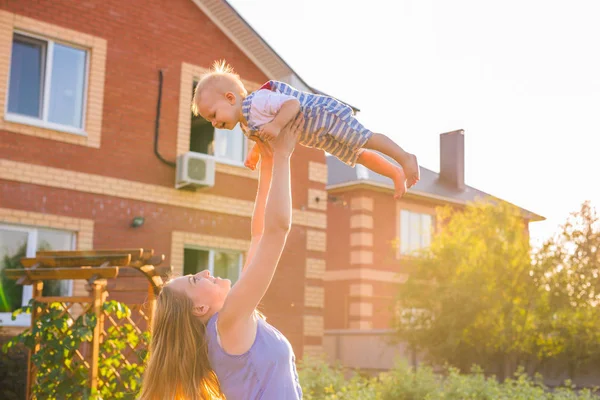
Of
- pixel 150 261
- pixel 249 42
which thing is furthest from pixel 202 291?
pixel 249 42

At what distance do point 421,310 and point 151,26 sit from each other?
30.6ft

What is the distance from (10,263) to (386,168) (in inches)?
356

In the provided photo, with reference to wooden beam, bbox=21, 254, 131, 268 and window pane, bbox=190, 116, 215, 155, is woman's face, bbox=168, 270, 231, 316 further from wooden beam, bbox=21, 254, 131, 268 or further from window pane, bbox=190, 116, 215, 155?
window pane, bbox=190, 116, 215, 155

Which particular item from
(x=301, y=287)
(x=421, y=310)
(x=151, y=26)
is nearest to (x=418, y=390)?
(x=301, y=287)

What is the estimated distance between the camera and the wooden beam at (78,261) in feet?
27.0

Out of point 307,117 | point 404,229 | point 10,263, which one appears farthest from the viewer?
point 404,229

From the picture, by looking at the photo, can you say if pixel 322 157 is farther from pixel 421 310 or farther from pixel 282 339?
pixel 282 339

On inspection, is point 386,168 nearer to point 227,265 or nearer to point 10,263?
point 10,263

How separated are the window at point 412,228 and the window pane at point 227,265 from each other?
36.9 feet

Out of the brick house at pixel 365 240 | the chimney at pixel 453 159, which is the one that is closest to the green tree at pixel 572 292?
the brick house at pixel 365 240

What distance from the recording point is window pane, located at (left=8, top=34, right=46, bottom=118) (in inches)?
469

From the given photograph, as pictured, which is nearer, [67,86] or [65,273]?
[65,273]

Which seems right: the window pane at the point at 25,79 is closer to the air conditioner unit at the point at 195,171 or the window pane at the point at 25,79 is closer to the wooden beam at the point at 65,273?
the air conditioner unit at the point at 195,171

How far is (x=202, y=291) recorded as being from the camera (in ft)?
10.3
